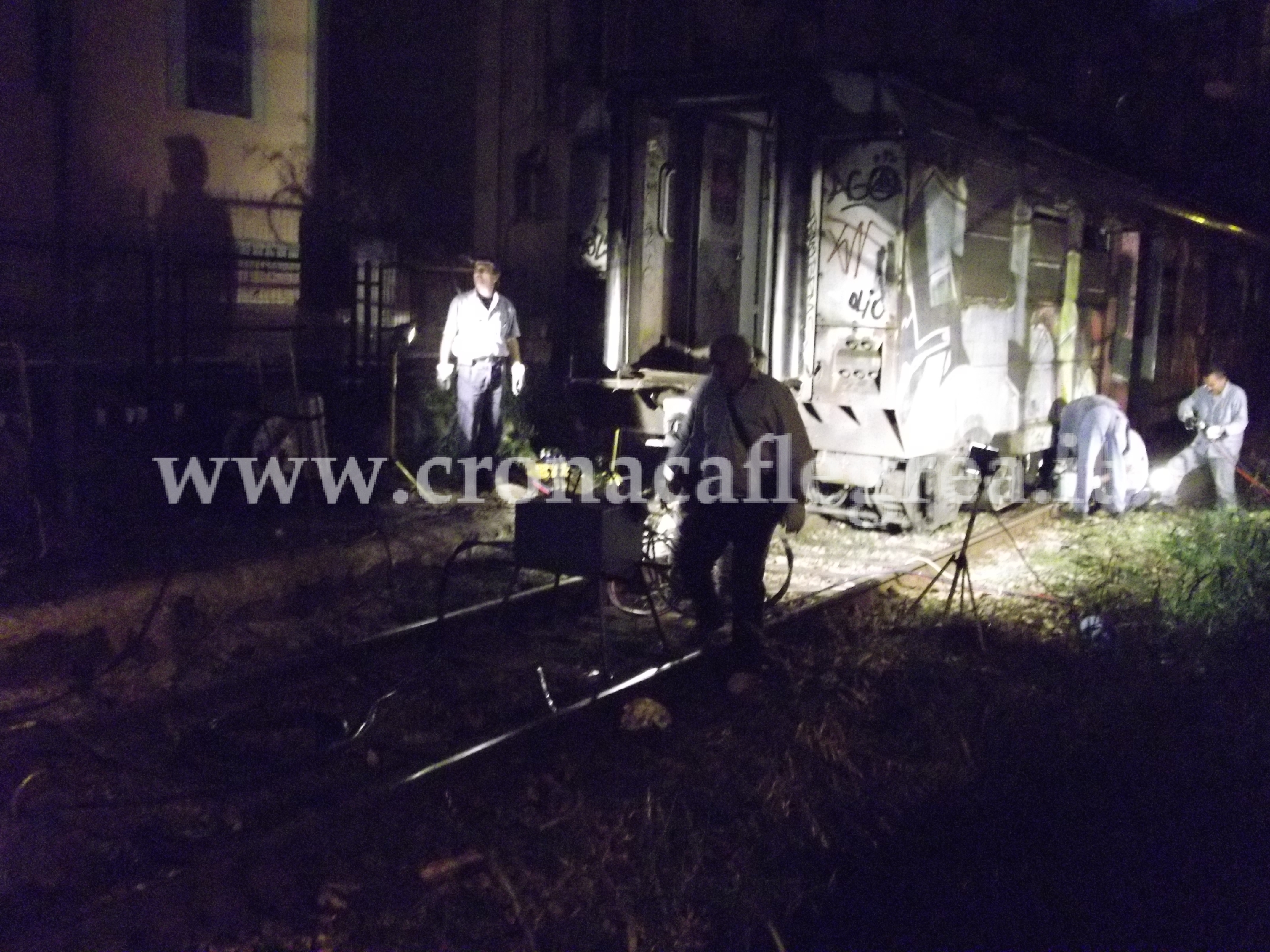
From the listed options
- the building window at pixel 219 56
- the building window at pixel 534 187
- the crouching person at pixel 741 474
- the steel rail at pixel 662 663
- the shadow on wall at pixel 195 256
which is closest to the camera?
the steel rail at pixel 662 663

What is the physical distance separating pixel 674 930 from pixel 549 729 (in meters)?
1.79

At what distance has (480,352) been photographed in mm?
11625

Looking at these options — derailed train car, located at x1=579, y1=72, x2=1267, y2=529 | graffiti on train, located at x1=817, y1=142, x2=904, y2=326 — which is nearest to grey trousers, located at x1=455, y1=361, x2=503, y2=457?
derailed train car, located at x1=579, y1=72, x2=1267, y2=529

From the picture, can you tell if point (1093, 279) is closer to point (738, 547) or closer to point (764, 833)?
point (738, 547)

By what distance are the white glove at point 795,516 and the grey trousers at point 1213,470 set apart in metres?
7.64

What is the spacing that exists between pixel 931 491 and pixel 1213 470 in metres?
4.20

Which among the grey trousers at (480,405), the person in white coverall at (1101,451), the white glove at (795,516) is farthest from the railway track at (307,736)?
the person in white coverall at (1101,451)

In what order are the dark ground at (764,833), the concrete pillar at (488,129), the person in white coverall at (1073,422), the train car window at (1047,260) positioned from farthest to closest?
the concrete pillar at (488,129) → the person in white coverall at (1073,422) → the train car window at (1047,260) → the dark ground at (764,833)

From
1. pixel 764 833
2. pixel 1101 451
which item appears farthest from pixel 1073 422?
pixel 764 833

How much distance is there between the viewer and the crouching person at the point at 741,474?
7039 millimetres

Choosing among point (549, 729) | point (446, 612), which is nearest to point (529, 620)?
point (446, 612)

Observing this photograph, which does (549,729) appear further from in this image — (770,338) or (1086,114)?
(1086,114)

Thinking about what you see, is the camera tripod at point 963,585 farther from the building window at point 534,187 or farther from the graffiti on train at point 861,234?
the building window at point 534,187

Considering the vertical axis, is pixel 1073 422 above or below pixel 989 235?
below
